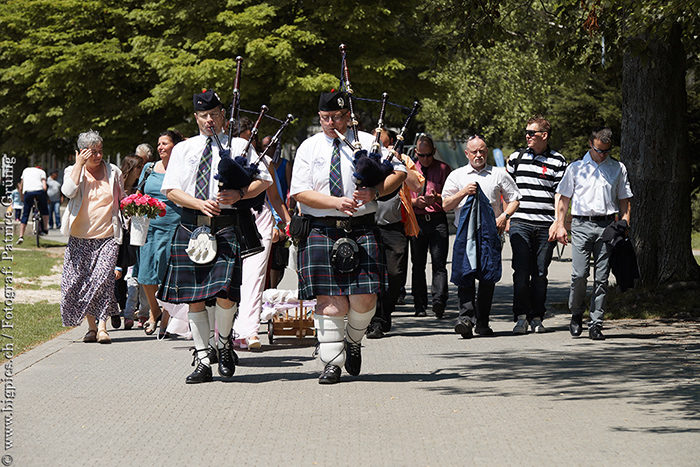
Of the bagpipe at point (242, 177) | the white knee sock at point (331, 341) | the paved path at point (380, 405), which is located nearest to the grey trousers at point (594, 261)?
the paved path at point (380, 405)

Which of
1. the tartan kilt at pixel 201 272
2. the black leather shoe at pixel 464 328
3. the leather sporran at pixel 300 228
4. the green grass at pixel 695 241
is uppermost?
the leather sporran at pixel 300 228

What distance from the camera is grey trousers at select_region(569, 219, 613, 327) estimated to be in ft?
31.4

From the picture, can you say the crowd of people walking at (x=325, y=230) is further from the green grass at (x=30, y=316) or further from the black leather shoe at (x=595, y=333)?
the green grass at (x=30, y=316)

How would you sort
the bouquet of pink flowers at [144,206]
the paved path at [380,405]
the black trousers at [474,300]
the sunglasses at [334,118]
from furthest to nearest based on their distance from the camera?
the black trousers at [474,300]
the bouquet of pink flowers at [144,206]
the sunglasses at [334,118]
the paved path at [380,405]

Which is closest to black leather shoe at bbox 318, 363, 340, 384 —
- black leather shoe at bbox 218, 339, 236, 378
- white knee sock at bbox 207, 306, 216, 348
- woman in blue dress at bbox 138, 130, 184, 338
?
black leather shoe at bbox 218, 339, 236, 378

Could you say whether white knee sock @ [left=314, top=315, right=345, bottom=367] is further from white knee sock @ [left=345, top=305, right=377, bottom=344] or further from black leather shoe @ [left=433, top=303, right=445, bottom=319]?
black leather shoe @ [left=433, top=303, right=445, bottom=319]

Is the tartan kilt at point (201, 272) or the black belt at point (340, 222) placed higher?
the black belt at point (340, 222)

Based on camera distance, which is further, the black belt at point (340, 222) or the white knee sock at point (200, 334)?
the white knee sock at point (200, 334)

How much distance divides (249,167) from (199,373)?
5.01ft

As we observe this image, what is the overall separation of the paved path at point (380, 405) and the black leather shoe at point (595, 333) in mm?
172

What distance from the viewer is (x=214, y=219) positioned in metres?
7.30

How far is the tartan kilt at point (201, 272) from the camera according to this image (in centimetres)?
730

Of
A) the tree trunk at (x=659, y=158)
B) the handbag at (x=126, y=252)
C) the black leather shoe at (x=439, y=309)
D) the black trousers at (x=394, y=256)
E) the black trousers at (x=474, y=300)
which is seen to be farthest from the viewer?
the black leather shoe at (x=439, y=309)

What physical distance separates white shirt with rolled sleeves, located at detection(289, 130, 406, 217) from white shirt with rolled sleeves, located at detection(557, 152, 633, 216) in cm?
280
